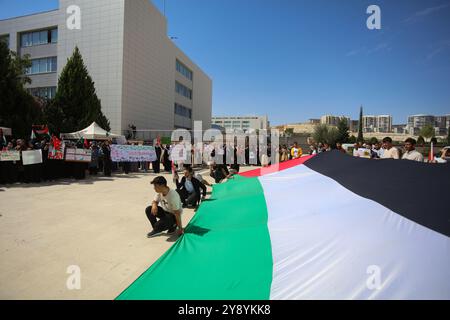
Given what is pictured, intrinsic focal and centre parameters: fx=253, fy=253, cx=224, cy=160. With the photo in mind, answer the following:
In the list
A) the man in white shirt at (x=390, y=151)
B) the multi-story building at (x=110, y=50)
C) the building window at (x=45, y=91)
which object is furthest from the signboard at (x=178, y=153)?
the building window at (x=45, y=91)

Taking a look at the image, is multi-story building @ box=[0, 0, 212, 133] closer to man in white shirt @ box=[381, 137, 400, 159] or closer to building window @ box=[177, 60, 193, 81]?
building window @ box=[177, 60, 193, 81]

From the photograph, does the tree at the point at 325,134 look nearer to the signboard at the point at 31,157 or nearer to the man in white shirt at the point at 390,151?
the man in white shirt at the point at 390,151

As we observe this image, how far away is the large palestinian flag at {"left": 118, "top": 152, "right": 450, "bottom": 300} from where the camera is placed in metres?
2.29

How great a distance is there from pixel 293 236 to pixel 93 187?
8444 millimetres

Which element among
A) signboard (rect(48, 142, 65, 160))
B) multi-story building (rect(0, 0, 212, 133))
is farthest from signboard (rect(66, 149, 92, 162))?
multi-story building (rect(0, 0, 212, 133))

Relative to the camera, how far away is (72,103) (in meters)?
21.9

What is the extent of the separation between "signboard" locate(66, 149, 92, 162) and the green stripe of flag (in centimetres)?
851

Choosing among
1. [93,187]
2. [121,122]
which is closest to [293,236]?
[93,187]

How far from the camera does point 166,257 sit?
11.5 ft

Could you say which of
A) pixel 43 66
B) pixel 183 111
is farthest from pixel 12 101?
pixel 183 111

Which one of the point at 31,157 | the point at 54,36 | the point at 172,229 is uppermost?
the point at 54,36

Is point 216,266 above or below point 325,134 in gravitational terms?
below

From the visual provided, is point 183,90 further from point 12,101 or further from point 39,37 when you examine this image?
point 12,101

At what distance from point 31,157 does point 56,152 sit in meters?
0.90
